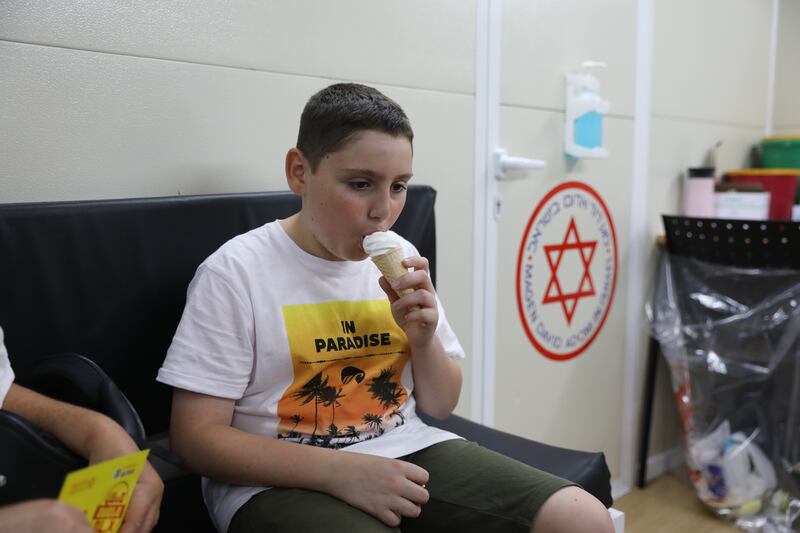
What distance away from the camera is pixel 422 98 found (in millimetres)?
1598

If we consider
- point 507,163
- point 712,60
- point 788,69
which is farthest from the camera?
point 788,69

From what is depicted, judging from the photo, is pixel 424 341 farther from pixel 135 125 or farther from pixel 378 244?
pixel 135 125

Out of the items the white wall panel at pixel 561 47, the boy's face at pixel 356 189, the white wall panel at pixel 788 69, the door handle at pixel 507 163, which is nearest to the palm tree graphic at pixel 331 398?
the boy's face at pixel 356 189

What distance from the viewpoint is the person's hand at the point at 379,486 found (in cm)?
88

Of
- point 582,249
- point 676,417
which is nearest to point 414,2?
point 582,249

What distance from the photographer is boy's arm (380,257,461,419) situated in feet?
3.31

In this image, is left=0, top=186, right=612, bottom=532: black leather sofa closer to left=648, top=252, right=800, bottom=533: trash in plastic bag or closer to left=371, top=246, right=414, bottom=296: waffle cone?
left=371, top=246, right=414, bottom=296: waffle cone

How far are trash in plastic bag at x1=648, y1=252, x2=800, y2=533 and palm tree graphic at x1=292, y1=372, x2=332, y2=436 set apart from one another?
5.10 ft

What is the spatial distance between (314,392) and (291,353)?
0.07 meters

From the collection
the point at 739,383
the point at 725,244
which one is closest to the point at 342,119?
the point at 725,244

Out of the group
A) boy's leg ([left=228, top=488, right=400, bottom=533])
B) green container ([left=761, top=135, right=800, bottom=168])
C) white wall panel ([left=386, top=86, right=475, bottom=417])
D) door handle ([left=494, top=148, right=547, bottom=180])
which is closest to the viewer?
boy's leg ([left=228, top=488, right=400, bottom=533])

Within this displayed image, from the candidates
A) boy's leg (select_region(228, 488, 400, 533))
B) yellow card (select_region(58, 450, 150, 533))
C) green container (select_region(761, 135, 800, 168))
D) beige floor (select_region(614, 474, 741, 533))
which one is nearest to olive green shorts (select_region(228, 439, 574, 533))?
boy's leg (select_region(228, 488, 400, 533))

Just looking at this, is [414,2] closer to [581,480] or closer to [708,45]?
[581,480]

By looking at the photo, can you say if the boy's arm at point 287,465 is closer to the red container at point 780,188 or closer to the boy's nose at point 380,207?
the boy's nose at point 380,207
